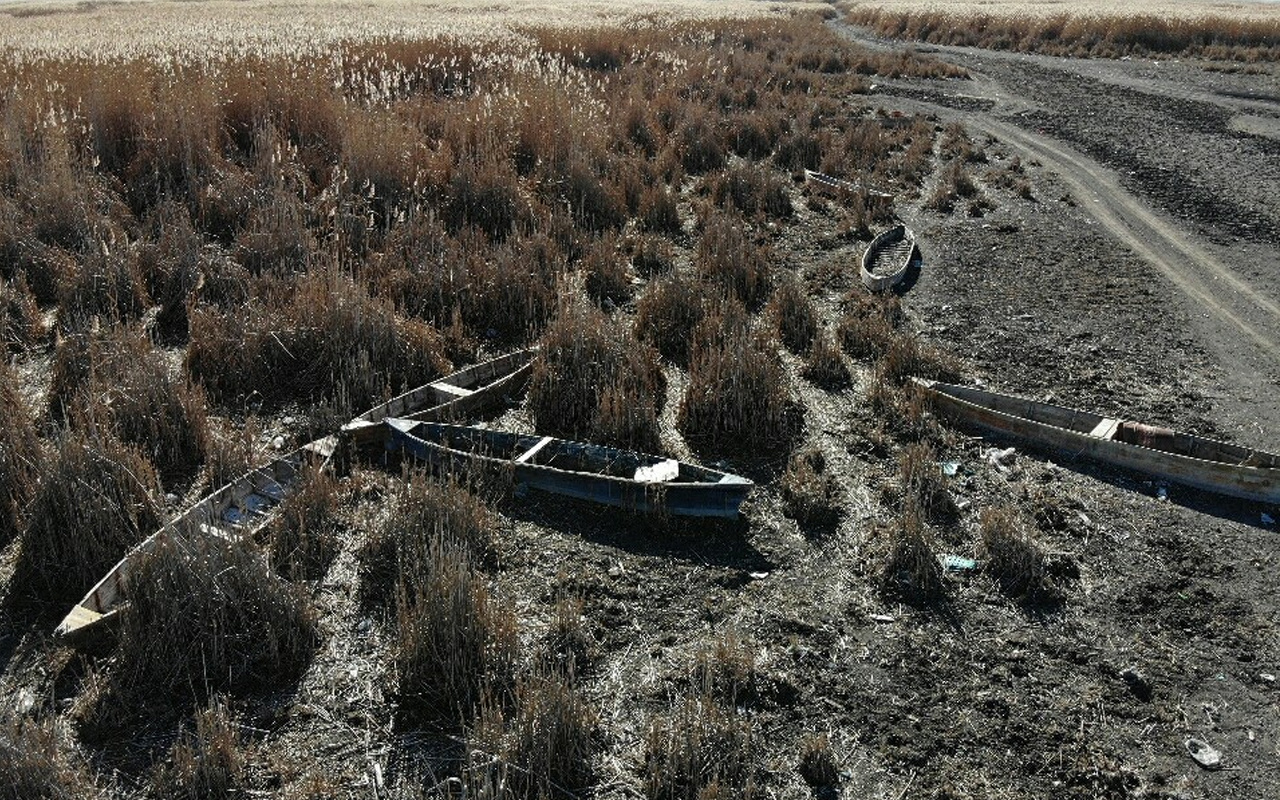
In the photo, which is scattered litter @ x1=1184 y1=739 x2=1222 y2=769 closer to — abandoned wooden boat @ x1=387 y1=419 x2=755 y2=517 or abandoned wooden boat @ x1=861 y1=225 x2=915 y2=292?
abandoned wooden boat @ x1=387 y1=419 x2=755 y2=517

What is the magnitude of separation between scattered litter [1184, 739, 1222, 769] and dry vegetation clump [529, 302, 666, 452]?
12.5 ft

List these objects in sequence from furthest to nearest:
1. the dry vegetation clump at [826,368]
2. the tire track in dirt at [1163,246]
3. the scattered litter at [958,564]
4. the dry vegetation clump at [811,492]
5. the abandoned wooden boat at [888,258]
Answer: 1. the abandoned wooden boat at [888,258]
2. the tire track in dirt at [1163,246]
3. the dry vegetation clump at [826,368]
4. the dry vegetation clump at [811,492]
5. the scattered litter at [958,564]

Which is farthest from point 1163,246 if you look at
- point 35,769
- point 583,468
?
point 35,769

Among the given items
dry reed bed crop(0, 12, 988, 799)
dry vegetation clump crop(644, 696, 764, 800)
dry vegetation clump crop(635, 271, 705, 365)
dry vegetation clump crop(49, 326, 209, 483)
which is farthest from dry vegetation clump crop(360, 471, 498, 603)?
dry vegetation clump crop(635, 271, 705, 365)

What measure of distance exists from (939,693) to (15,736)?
13.8ft

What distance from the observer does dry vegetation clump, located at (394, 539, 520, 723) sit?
4402mm

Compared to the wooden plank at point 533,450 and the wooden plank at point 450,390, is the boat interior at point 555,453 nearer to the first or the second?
the wooden plank at point 533,450

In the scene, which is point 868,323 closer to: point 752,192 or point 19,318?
point 752,192

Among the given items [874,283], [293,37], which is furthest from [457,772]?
[293,37]

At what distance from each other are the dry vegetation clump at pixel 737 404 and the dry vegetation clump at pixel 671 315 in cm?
99

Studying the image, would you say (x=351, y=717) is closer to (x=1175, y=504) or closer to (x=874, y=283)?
(x=1175, y=504)

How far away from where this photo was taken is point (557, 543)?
5.88m

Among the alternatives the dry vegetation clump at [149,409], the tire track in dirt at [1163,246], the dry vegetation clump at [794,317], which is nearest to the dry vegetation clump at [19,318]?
the dry vegetation clump at [149,409]

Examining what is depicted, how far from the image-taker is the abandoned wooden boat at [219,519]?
184 inches
